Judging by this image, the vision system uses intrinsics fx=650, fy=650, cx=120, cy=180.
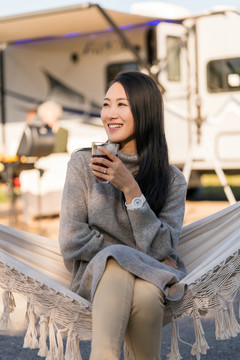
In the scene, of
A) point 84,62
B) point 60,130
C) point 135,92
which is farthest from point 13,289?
point 84,62

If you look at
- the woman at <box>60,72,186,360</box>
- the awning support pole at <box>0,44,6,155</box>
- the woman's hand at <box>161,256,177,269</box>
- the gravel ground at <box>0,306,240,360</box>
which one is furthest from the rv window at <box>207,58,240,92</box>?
the woman's hand at <box>161,256,177,269</box>

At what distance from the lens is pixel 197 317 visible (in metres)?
2.03

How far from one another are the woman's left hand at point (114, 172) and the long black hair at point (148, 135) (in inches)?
6.7

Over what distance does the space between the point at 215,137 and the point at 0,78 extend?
333cm

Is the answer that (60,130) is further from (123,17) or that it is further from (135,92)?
(135,92)

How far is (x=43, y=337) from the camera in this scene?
1.96 meters

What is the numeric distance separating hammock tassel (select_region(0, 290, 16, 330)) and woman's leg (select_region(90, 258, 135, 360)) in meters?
0.37

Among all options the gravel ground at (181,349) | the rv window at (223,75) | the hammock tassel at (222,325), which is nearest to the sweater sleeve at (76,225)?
the hammock tassel at (222,325)

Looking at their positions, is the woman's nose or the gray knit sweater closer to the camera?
the gray knit sweater

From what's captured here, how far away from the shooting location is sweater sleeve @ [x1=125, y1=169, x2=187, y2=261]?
199 cm

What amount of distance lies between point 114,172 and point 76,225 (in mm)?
244

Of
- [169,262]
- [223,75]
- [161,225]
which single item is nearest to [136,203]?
[161,225]

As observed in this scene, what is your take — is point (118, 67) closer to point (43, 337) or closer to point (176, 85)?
point (176, 85)

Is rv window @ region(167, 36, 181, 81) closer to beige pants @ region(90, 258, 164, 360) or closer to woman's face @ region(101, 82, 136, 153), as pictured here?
woman's face @ region(101, 82, 136, 153)
